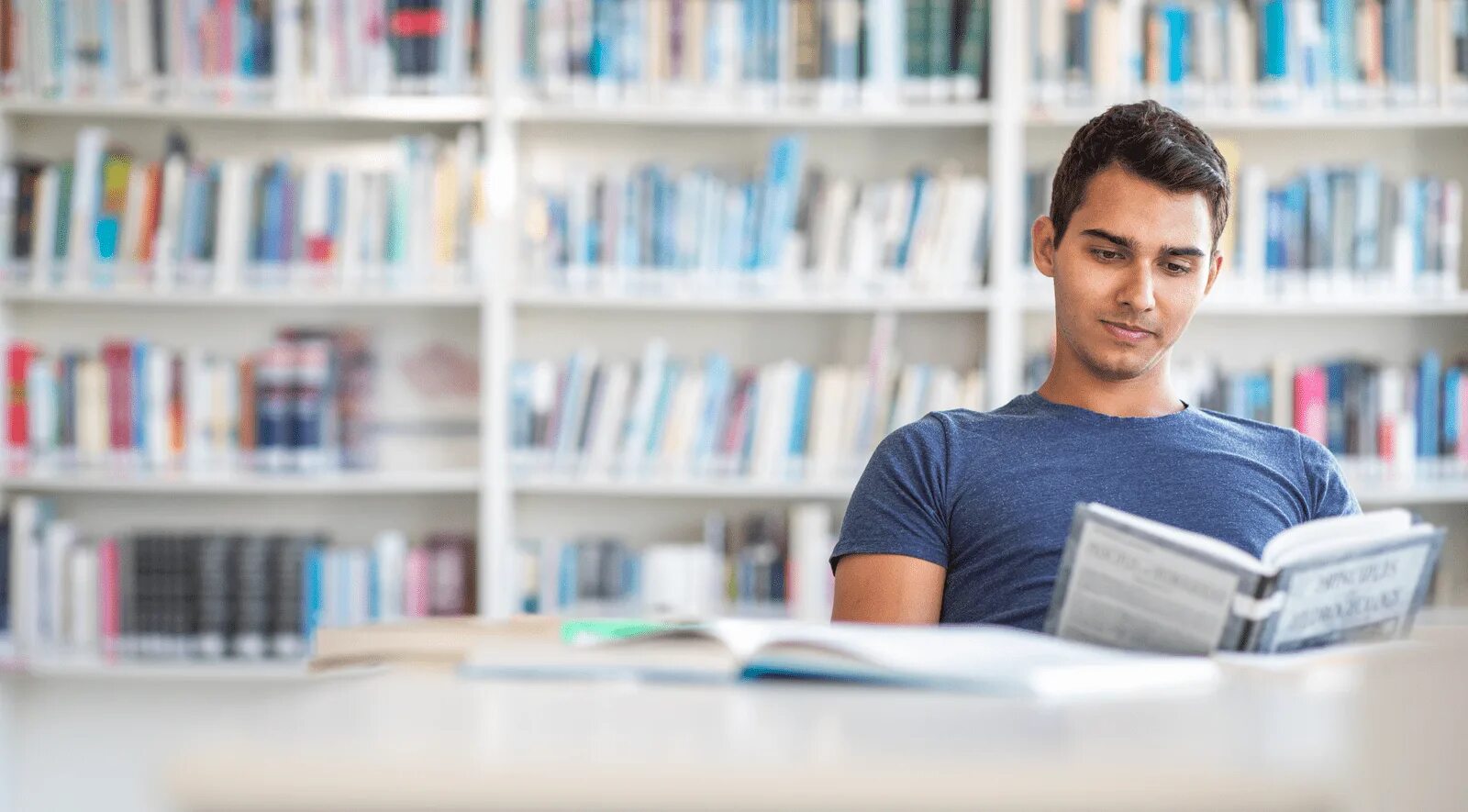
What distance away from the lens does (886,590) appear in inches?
60.2

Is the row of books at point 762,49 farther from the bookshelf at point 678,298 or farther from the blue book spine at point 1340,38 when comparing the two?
the blue book spine at point 1340,38

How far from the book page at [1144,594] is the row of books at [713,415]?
1.96 metres

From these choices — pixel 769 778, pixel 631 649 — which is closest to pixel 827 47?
pixel 631 649

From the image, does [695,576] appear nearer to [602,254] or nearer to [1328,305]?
[602,254]

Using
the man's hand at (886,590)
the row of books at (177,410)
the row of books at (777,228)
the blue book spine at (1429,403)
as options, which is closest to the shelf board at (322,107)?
the row of books at (777,228)

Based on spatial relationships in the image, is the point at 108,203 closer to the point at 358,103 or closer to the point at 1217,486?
the point at 358,103

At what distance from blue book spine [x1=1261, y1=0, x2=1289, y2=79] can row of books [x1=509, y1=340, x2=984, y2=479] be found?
88cm

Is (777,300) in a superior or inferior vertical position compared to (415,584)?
superior

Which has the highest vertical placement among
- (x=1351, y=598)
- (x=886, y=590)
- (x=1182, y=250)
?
(x=1182, y=250)

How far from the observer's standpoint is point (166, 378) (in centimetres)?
301

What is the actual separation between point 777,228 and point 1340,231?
117cm

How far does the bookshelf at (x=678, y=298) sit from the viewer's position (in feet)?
9.80

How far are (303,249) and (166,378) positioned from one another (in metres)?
0.39

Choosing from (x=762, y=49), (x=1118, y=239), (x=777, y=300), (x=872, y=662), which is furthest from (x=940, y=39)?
(x=872, y=662)
